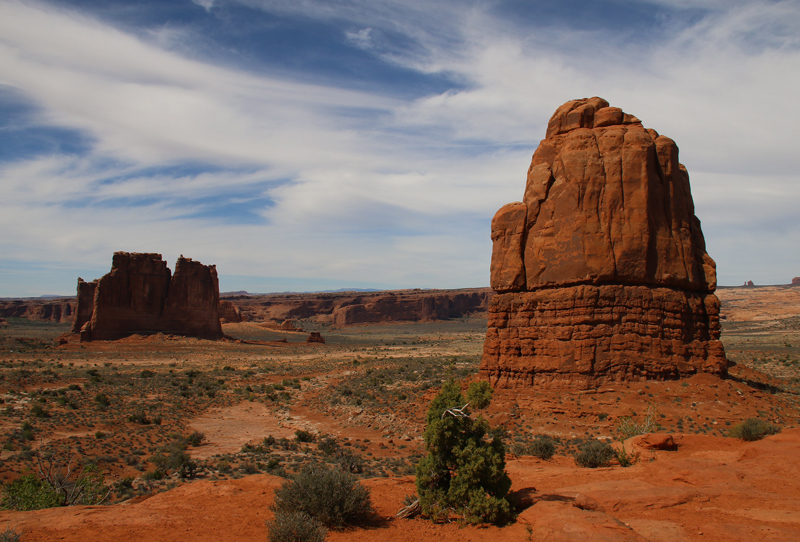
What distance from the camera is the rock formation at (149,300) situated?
5619cm

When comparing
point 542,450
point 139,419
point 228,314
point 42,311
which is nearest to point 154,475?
point 139,419

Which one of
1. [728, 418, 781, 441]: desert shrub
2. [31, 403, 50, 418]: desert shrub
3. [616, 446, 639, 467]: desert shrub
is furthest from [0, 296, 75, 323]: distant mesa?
[728, 418, 781, 441]: desert shrub

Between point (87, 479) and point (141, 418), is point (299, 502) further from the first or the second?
point (141, 418)

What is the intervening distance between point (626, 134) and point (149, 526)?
58.1 ft

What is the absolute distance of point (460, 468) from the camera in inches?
342

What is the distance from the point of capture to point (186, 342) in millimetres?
57281

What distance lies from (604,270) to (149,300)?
57578 mm

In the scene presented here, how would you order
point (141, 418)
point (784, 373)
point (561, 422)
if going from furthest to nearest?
1. point (784, 373)
2. point (141, 418)
3. point (561, 422)

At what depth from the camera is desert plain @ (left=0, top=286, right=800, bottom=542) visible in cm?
780

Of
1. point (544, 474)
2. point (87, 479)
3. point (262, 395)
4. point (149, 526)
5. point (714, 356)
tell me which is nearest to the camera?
point (149, 526)

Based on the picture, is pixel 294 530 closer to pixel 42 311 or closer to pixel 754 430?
pixel 754 430

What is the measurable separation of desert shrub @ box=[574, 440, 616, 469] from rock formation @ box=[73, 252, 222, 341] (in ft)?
190

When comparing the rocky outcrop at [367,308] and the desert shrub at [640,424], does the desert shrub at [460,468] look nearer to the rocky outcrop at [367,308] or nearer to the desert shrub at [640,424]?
the desert shrub at [640,424]

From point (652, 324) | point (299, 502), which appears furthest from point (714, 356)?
point (299, 502)
